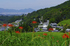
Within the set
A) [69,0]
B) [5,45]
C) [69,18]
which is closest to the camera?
[5,45]

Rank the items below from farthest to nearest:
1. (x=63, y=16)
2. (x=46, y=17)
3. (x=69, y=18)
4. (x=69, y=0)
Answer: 1. (x=69, y=0)
2. (x=46, y=17)
3. (x=63, y=16)
4. (x=69, y=18)

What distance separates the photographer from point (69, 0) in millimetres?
96125

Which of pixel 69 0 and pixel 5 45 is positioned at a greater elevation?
pixel 69 0

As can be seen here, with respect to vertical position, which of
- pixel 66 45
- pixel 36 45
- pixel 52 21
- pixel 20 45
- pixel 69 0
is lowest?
pixel 52 21

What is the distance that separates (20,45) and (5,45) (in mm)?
400

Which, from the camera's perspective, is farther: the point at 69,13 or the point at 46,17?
the point at 46,17

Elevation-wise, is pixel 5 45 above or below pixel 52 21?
above

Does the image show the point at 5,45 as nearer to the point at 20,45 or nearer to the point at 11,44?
the point at 11,44

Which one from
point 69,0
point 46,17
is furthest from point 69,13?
point 69,0

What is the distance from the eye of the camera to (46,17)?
7356 centimetres

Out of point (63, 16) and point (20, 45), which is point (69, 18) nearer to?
point (63, 16)

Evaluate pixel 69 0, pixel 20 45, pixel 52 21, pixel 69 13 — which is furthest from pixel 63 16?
pixel 20 45

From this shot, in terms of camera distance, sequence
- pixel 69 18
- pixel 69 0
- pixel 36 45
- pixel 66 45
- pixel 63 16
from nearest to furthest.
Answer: pixel 66 45 → pixel 36 45 → pixel 69 18 → pixel 63 16 → pixel 69 0

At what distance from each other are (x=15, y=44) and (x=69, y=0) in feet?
329
